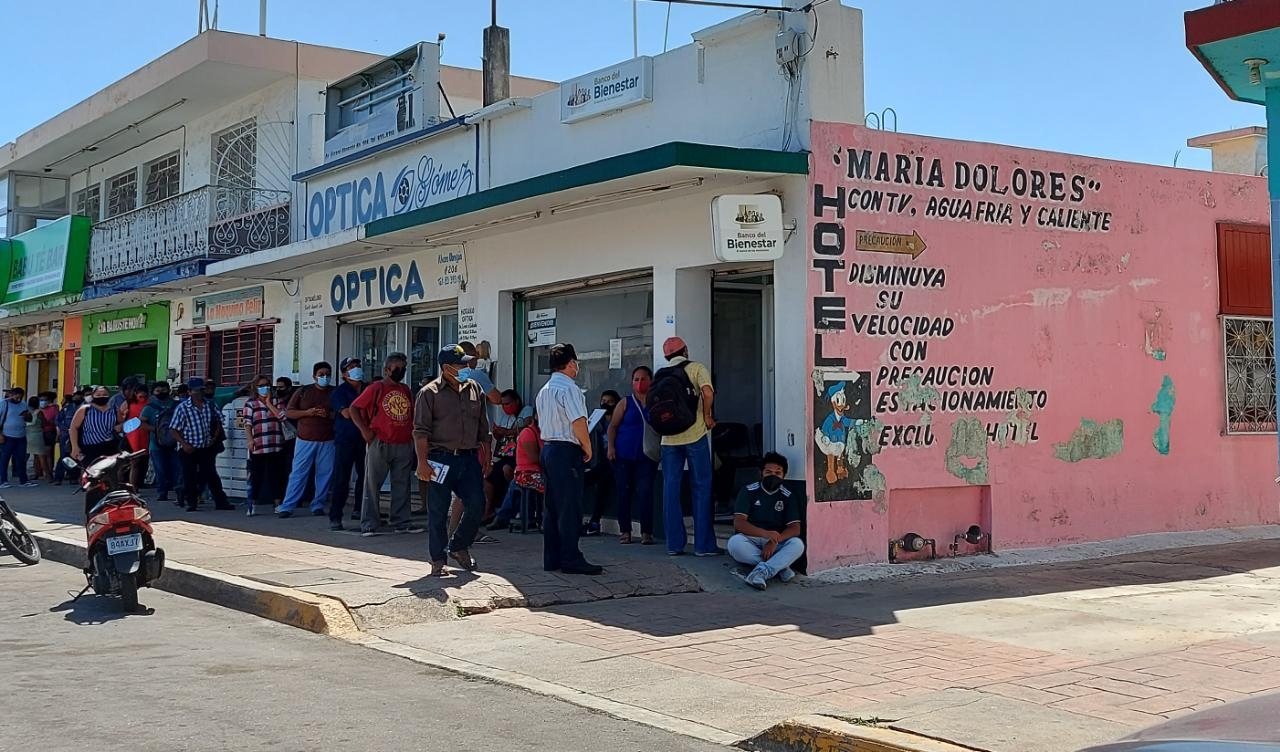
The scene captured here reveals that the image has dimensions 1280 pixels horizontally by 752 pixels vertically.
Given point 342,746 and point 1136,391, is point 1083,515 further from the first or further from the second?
point 342,746

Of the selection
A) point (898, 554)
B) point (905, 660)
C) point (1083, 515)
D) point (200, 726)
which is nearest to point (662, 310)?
→ point (898, 554)

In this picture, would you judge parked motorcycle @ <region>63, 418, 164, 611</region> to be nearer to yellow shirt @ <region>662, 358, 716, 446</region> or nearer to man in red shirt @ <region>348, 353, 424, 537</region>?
man in red shirt @ <region>348, 353, 424, 537</region>

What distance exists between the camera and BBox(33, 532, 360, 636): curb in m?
8.45

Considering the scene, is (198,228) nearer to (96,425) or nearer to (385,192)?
(96,425)

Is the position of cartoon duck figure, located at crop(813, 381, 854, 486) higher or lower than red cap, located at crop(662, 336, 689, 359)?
lower

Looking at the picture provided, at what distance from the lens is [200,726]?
5707mm

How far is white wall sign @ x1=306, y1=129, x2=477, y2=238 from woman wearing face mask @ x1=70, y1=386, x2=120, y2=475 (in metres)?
4.33

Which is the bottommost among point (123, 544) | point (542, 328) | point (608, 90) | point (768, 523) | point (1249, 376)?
point (123, 544)

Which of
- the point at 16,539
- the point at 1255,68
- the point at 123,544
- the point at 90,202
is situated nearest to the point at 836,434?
the point at 1255,68

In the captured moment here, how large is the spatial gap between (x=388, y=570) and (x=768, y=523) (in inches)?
122

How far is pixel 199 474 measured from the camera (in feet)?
52.4

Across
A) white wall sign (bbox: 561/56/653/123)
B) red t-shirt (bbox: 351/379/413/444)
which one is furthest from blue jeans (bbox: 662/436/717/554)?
white wall sign (bbox: 561/56/653/123)

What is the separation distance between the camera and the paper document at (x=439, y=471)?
31.2 ft

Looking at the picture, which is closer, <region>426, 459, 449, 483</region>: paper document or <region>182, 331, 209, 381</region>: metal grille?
<region>426, 459, 449, 483</region>: paper document
